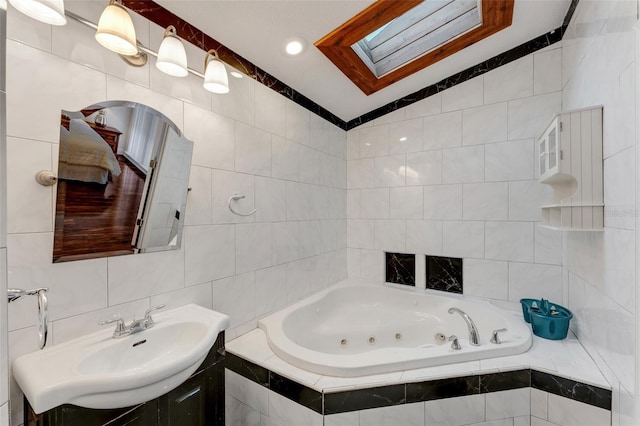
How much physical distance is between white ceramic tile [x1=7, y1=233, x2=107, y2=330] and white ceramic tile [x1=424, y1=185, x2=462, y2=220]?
2.49m

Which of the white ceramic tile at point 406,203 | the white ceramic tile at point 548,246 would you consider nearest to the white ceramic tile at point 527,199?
the white ceramic tile at point 548,246

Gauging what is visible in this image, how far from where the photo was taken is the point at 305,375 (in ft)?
4.83

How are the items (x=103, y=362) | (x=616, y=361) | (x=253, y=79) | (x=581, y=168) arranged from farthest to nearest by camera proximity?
(x=253, y=79) < (x=581, y=168) < (x=616, y=361) < (x=103, y=362)

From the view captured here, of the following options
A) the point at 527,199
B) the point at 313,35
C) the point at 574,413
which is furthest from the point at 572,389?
the point at 313,35

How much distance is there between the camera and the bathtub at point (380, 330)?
1.54 m

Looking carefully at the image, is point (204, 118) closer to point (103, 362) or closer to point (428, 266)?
point (103, 362)

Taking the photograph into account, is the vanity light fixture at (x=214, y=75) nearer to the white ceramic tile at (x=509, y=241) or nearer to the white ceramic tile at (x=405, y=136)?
the white ceramic tile at (x=405, y=136)

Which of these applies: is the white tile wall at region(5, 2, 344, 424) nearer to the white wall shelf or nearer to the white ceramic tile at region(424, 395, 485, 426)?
the white ceramic tile at region(424, 395, 485, 426)

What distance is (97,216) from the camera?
120 cm

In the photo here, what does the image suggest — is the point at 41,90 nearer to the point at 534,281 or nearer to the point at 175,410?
the point at 175,410

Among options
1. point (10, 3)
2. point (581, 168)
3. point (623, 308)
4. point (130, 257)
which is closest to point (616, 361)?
point (623, 308)

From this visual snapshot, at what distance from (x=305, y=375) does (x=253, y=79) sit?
6.29ft

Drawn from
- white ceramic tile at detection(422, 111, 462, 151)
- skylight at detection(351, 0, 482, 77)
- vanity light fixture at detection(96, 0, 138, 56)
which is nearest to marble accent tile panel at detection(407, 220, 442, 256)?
A: white ceramic tile at detection(422, 111, 462, 151)

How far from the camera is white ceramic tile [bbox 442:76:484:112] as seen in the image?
8.05ft
